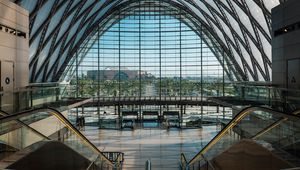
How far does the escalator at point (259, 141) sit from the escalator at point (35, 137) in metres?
5.61

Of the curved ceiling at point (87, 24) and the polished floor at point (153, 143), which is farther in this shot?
the curved ceiling at point (87, 24)

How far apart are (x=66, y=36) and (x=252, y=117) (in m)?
35.0

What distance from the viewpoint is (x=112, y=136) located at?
33812 millimetres

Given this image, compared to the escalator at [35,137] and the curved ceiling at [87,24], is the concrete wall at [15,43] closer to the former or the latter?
the curved ceiling at [87,24]

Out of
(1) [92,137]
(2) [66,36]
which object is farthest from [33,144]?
(2) [66,36]

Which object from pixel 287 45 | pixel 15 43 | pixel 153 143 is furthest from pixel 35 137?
pixel 153 143

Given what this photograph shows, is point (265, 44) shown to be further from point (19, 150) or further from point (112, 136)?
point (19, 150)

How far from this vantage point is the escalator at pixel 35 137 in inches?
358

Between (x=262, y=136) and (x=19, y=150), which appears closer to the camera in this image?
(x=19, y=150)

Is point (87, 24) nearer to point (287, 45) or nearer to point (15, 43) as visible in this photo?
point (15, 43)

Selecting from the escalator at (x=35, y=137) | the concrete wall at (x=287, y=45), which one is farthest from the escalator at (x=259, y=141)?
the escalator at (x=35, y=137)

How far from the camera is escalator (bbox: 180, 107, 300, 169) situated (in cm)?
887

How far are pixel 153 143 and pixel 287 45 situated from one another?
601 inches

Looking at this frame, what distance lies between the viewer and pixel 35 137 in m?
12.2
